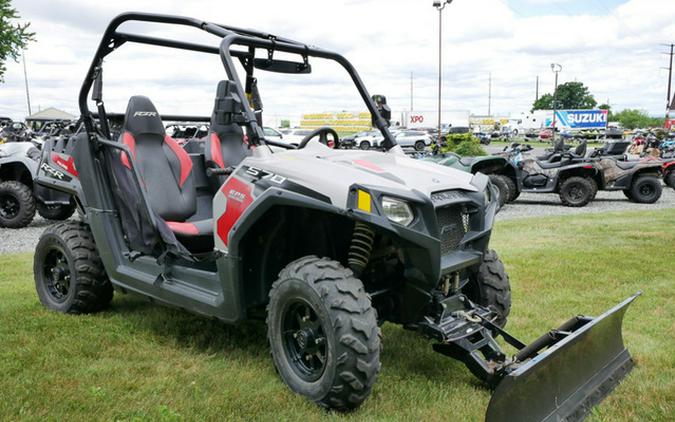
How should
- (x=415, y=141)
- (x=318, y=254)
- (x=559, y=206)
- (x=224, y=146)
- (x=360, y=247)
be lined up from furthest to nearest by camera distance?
1. (x=415, y=141)
2. (x=559, y=206)
3. (x=224, y=146)
4. (x=318, y=254)
5. (x=360, y=247)

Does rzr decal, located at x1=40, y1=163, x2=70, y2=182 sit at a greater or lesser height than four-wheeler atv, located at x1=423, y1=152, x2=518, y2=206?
greater

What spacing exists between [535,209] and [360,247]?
9.57m

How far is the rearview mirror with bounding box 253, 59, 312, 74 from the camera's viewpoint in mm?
4379

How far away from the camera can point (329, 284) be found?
9.98ft

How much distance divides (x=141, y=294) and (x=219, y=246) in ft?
3.17

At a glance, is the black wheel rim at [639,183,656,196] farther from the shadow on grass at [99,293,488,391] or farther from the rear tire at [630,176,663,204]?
the shadow on grass at [99,293,488,391]

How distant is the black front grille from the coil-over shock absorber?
0.36m

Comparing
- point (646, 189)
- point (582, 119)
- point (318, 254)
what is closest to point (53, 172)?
point (318, 254)

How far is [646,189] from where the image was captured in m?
13.0

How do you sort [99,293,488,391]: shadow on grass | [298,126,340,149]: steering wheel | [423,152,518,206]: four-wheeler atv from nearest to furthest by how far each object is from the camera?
[99,293,488,391]: shadow on grass
[298,126,340,149]: steering wheel
[423,152,518,206]: four-wheeler atv

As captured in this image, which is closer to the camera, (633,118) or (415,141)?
(415,141)

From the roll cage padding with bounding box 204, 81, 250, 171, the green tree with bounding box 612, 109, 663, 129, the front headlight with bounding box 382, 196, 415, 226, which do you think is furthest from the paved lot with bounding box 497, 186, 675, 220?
the green tree with bounding box 612, 109, 663, 129

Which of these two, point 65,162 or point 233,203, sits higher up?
point 65,162

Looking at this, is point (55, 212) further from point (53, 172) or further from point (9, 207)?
point (53, 172)
